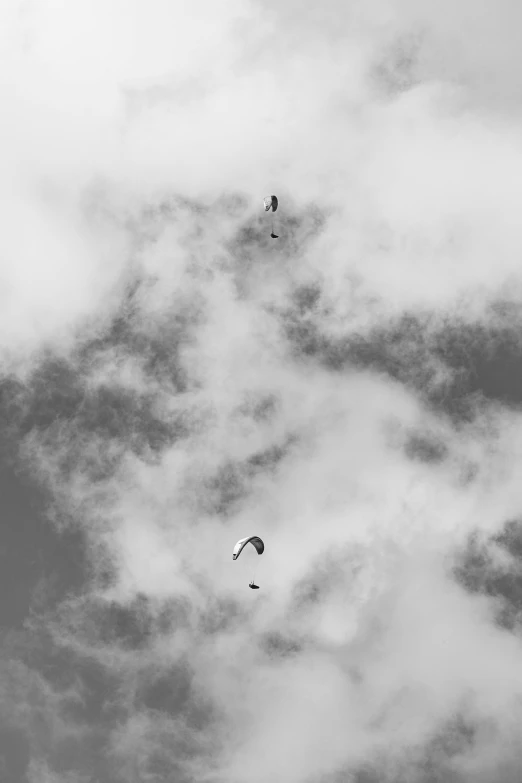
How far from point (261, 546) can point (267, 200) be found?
61611 millimetres

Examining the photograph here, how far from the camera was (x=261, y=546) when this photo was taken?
15262cm

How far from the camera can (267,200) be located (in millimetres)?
162875

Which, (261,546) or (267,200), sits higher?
(267,200)

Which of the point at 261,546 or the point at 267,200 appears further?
the point at 267,200
